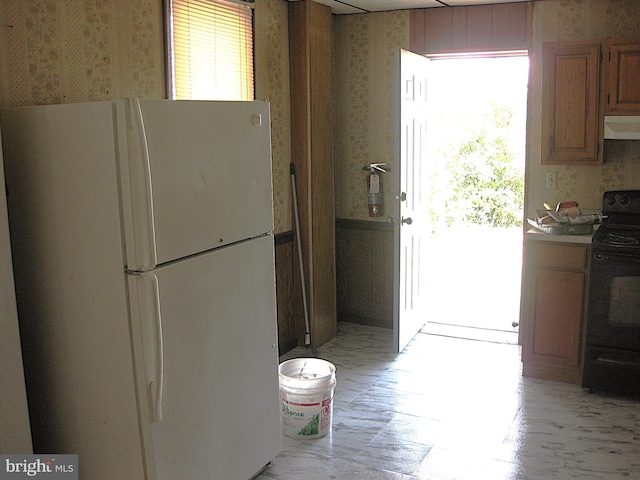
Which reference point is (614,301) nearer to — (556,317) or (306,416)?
(556,317)

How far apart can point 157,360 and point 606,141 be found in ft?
10.6

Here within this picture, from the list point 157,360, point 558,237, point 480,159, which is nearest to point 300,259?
point 558,237

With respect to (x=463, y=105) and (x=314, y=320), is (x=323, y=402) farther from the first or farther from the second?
(x=463, y=105)

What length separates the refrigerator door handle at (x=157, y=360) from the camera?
2197 millimetres

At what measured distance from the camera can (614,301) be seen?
367cm

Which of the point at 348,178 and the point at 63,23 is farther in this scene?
the point at 348,178

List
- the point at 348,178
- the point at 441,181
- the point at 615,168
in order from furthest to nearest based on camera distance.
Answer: the point at 441,181 → the point at 348,178 → the point at 615,168

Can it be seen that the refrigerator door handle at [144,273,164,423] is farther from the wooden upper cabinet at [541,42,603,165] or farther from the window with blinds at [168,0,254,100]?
the wooden upper cabinet at [541,42,603,165]

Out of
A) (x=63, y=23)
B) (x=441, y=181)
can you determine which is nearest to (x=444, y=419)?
(x=63, y=23)

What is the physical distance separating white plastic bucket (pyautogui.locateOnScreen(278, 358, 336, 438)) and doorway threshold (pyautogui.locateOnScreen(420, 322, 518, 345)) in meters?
1.72

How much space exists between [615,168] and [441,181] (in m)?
4.08

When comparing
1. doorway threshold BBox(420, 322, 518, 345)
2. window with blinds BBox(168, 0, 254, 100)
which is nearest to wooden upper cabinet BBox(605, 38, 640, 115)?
doorway threshold BBox(420, 322, 518, 345)

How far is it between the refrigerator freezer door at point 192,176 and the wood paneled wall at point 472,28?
7.47 feet

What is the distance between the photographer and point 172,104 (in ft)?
7.39
